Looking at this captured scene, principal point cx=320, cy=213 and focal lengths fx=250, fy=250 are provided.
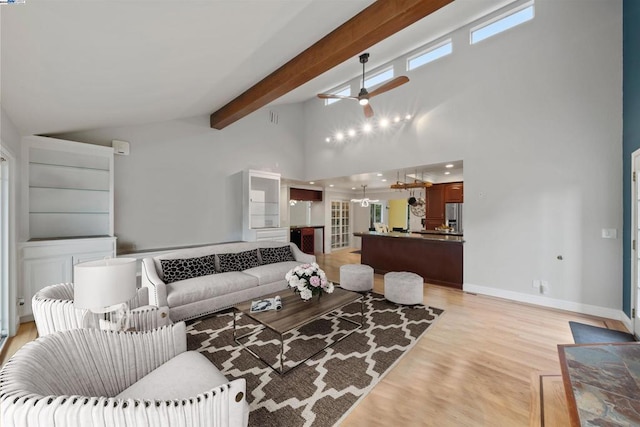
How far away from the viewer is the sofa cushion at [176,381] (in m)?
1.30

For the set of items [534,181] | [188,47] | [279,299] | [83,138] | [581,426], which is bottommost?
[279,299]

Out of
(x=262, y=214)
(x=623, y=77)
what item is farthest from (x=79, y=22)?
(x=623, y=77)

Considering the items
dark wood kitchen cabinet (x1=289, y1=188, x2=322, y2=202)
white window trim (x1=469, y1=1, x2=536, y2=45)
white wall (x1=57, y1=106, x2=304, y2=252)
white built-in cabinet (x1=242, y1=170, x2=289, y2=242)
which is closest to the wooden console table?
white window trim (x1=469, y1=1, x2=536, y2=45)

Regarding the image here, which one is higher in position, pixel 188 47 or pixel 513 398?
pixel 188 47

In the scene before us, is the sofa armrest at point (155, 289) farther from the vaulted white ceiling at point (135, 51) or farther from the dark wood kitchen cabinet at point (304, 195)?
the dark wood kitchen cabinet at point (304, 195)

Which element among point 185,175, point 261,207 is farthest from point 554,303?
point 185,175

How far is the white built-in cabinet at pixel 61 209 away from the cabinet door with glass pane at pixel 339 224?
21.0ft

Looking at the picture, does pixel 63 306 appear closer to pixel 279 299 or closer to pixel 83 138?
pixel 279 299

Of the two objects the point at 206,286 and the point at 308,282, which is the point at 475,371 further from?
the point at 206,286

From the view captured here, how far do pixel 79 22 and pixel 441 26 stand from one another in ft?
16.6

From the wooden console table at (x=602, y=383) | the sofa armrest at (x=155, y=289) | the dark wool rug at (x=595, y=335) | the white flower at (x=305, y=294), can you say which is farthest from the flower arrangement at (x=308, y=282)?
the dark wool rug at (x=595, y=335)

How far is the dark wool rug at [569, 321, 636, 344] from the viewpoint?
2.76 m

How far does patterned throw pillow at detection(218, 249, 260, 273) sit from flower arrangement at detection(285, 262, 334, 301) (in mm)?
1481

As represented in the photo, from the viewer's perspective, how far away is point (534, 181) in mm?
3861
